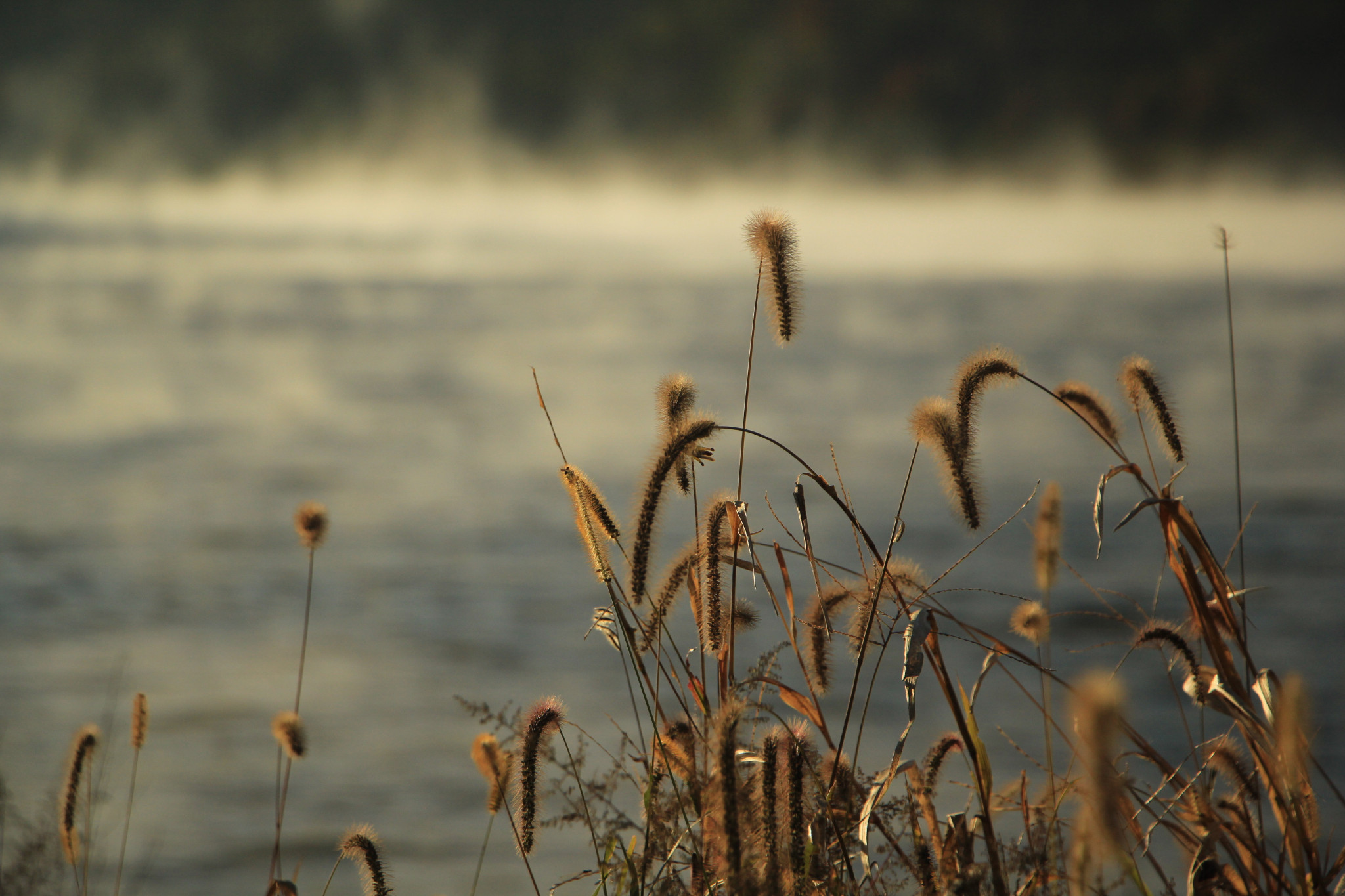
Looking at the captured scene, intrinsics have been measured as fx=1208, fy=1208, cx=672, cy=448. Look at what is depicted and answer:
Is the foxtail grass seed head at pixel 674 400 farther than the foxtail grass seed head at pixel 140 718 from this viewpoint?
No

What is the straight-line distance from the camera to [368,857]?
1554 mm

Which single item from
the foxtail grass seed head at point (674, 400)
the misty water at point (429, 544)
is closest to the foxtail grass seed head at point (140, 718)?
the foxtail grass seed head at point (674, 400)

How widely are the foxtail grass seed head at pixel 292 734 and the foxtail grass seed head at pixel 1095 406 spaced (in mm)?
1325

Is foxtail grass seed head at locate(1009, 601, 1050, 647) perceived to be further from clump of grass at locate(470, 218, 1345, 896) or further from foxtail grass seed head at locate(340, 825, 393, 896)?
foxtail grass seed head at locate(340, 825, 393, 896)

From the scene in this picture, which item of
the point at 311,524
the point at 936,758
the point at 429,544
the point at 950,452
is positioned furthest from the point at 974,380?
the point at 429,544

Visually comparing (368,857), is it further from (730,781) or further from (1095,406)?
(1095,406)

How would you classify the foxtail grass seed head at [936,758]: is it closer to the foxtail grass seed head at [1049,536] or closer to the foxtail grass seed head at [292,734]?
the foxtail grass seed head at [1049,536]

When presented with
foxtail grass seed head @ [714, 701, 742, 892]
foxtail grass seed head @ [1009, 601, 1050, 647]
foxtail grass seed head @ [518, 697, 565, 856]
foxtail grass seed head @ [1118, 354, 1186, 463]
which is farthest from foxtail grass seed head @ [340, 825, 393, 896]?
foxtail grass seed head @ [1118, 354, 1186, 463]

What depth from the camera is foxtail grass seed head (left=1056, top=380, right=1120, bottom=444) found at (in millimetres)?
1885

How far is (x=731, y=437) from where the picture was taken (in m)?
13.6

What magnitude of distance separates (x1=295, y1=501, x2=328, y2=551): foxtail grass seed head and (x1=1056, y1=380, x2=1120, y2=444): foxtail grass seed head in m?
1.25

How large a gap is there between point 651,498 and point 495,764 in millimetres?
543

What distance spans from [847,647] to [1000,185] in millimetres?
86663

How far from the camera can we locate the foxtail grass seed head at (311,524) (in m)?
2.09
